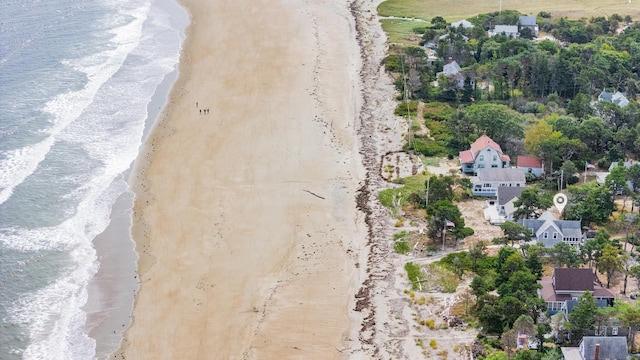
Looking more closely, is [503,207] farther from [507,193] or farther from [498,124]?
[498,124]

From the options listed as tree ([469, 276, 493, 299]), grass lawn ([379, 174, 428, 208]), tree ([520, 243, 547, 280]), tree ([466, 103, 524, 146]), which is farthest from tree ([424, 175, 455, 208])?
tree ([469, 276, 493, 299])

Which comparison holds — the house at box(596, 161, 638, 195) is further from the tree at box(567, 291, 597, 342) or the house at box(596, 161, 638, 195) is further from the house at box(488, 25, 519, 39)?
the house at box(488, 25, 519, 39)

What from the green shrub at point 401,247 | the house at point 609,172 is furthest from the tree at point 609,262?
the house at point 609,172

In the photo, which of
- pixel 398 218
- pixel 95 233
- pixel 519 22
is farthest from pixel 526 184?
pixel 519 22

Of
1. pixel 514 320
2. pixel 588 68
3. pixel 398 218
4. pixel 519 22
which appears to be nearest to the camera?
pixel 514 320

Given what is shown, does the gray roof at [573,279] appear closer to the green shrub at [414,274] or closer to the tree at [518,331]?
the tree at [518,331]

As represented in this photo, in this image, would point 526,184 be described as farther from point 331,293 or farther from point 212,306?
point 212,306
